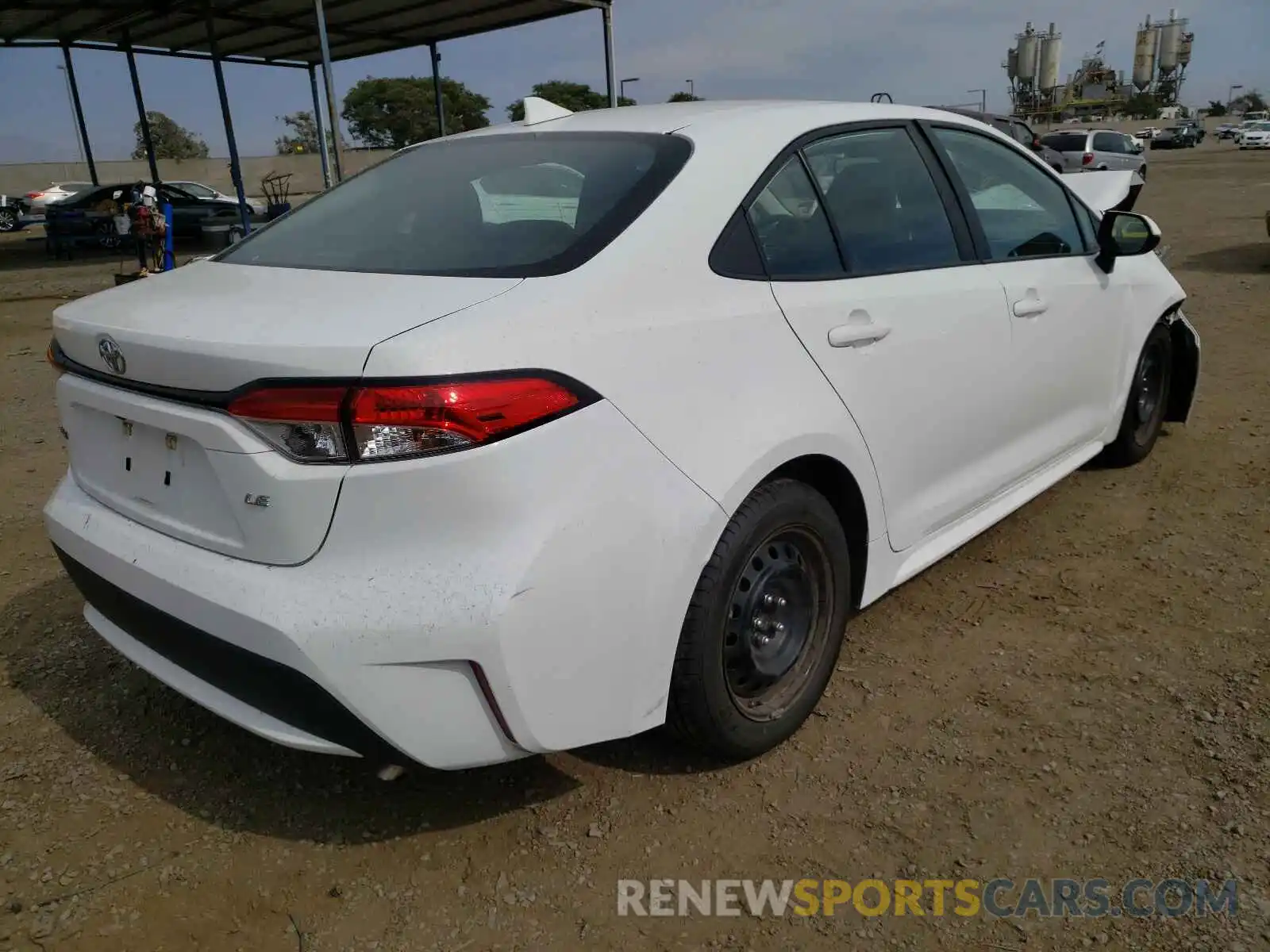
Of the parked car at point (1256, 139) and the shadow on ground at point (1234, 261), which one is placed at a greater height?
the shadow on ground at point (1234, 261)

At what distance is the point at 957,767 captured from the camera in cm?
236

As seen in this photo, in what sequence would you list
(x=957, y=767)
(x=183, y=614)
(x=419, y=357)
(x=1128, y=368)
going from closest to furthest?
(x=419, y=357) < (x=183, y=614) < (x=957, y=767) < (x=1128, y=368)

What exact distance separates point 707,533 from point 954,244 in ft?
4.94

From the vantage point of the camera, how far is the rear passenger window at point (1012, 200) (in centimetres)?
307

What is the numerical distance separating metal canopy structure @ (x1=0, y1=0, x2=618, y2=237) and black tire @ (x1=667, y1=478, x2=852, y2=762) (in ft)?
36.7

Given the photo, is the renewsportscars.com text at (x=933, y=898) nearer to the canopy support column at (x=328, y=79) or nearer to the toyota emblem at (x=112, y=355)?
the toyota emblem at (x=112, y=355)

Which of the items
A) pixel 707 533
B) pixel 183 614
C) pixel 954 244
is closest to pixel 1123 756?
pixel 707 533

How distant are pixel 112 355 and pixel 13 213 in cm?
3158

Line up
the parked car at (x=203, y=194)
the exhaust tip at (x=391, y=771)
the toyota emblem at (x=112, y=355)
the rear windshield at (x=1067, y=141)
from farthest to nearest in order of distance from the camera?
the rear windshield at (x=1067, y=141), the parked car at (x=203, y=194), the toyota emblem at (x=112, y=355), the exhaust tip at (x=391, y=771)

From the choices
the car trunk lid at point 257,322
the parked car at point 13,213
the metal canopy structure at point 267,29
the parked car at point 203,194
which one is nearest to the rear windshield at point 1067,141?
the metal canopy structure at point 267,29

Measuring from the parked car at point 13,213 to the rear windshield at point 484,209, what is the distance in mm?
30682

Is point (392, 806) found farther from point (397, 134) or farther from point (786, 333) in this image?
point (397, 134)

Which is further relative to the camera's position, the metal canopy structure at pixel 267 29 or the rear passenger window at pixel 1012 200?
the metal canopy structure at pixel 267 29

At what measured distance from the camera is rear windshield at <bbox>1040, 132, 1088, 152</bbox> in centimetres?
2291
